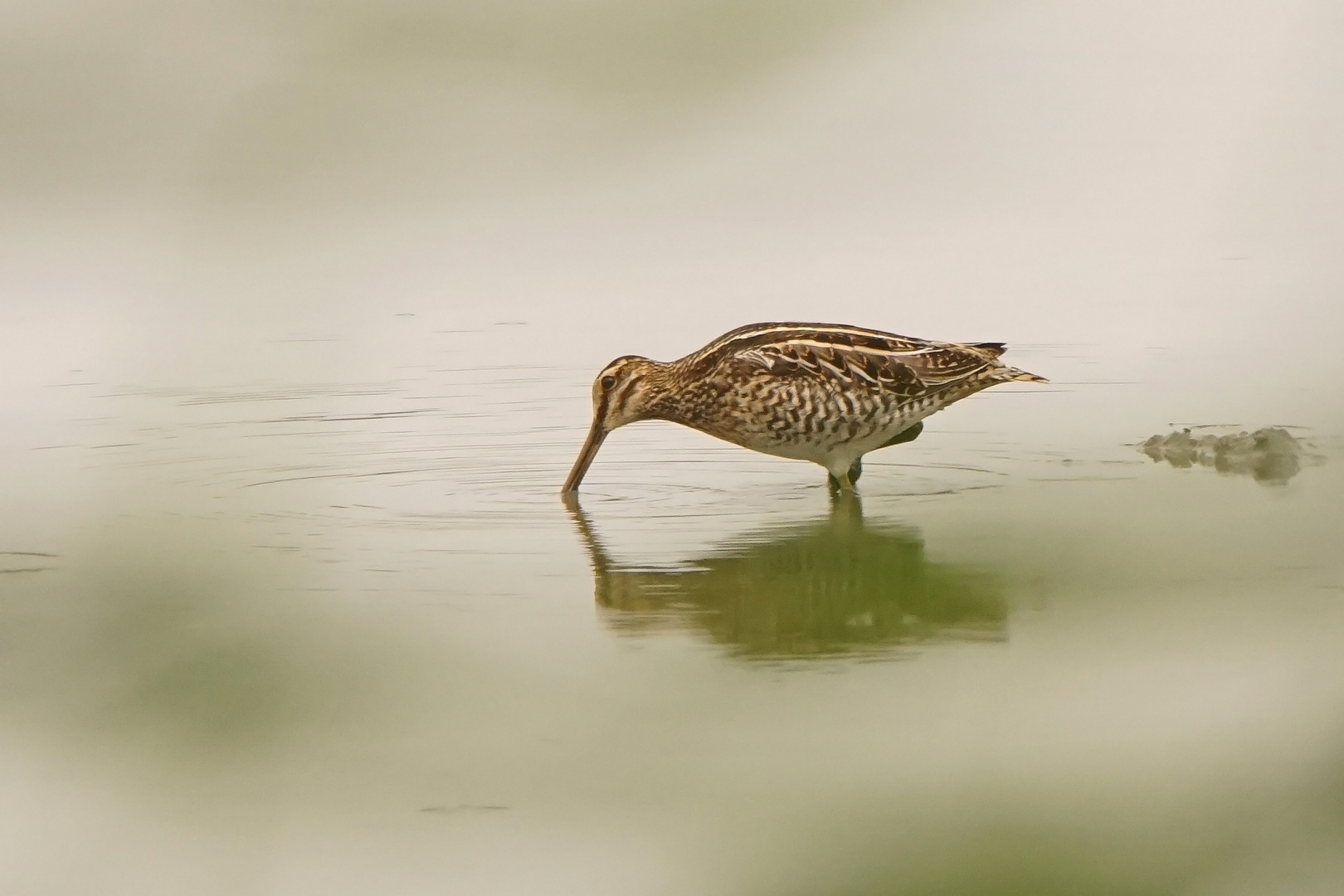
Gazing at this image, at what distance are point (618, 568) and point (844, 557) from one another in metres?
0.75

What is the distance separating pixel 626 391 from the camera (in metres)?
8.31

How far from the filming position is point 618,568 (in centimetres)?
596

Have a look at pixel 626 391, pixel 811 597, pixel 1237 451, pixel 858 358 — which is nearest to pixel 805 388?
pixel 858 358

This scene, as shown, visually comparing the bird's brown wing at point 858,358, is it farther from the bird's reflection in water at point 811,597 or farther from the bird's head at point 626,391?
the bird's reflection in water at point 811,597

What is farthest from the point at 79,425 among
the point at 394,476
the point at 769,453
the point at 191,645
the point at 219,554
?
the point at 191,645

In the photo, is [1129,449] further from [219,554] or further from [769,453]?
[219,554]

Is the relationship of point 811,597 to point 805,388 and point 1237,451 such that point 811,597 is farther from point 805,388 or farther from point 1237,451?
point 1237,451

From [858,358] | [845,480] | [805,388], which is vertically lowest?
[845,480]

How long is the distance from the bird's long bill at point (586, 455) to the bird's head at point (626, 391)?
4 centimetres

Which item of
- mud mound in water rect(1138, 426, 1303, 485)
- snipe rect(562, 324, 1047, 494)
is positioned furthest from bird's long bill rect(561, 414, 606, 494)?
mud mound in water rect(1138, 426, 1303, 485)

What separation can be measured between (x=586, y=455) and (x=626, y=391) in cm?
59

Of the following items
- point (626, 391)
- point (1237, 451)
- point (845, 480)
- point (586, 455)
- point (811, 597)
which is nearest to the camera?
point (811, 597)

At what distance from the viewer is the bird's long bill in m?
7.52

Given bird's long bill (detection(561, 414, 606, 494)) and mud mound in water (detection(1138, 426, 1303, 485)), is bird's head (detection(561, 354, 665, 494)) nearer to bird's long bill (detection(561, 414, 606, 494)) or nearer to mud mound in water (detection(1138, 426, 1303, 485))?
bird's long bill (detection(561, 414, 606, 494))
